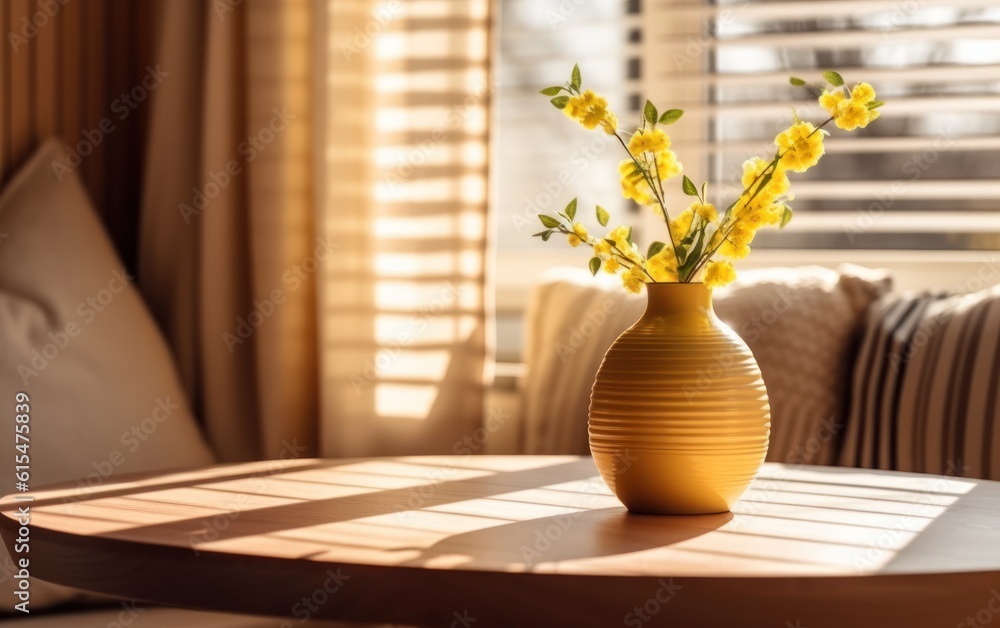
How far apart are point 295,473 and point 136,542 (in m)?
0.50

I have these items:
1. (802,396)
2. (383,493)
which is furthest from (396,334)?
(383,493)

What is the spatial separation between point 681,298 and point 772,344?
0.84 meters

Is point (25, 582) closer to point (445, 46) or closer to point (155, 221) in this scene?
point (155, 221)
